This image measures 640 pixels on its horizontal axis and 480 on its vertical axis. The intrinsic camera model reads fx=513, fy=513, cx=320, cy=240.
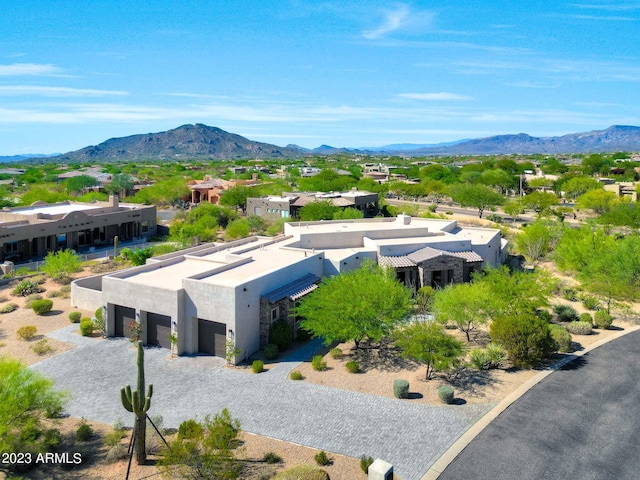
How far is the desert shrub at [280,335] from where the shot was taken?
95.1ft

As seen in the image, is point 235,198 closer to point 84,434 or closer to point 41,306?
point 41,306

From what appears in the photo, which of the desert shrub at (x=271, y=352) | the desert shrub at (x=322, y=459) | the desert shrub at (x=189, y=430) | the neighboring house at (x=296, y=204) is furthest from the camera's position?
the neighboring house at (x=296, y=204)

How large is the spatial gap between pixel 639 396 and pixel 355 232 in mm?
24133

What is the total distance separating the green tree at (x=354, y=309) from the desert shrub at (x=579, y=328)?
11273mm

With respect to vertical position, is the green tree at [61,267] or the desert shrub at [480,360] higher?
the green tree at [61,267]

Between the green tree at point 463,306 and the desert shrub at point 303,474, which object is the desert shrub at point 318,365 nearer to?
the green tree at point 463,306

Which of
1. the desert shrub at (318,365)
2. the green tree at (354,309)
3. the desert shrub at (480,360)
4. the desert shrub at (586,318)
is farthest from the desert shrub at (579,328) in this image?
the desert shrub at (318,365)

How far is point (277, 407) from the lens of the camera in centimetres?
2250

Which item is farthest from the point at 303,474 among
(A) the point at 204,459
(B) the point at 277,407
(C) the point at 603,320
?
(C) the point at 603,320

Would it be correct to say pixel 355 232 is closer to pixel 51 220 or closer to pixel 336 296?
pixel 336 296

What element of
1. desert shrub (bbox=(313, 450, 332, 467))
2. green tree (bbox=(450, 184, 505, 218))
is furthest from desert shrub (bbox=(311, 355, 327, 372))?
green tree (bbox=(450, 184, 505, 218))

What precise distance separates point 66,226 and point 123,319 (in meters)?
31.9

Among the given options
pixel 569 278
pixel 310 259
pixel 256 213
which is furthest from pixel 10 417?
pixel 256 213

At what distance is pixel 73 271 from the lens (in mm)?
45625
